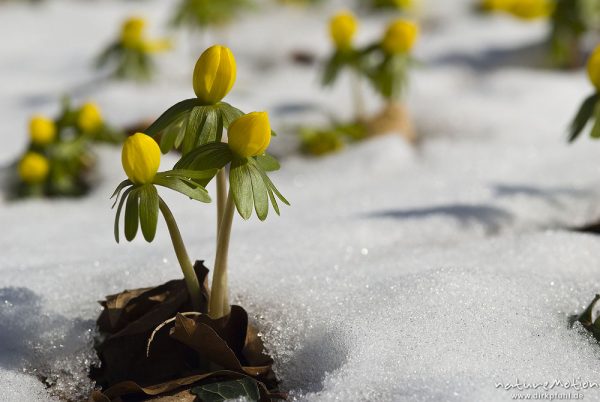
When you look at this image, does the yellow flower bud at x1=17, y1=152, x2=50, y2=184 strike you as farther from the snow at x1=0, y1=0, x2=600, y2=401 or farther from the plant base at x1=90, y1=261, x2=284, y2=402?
the plant base at x1=90, y1=261, x2=284, y2=402

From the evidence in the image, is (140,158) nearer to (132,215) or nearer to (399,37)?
(132,215)

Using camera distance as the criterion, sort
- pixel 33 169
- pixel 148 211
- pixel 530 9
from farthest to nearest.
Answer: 1. pixel 530 9
2. pixel 33 169
3. pixel 148 211

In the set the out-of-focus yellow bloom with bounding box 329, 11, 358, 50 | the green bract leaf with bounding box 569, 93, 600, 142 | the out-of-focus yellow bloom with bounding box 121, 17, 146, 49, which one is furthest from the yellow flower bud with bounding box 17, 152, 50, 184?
the green bract leaf with bounding box 569, 93, 600, 142

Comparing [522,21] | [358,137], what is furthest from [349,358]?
[522,21]

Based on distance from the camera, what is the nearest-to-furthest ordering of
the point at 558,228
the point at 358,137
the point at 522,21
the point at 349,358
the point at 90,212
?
the point at 349,358 → the point at 558,228 → the point at 90,212 → the point at 358,137 → the point at 522,21

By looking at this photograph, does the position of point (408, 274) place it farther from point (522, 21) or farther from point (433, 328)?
point (522, 21)

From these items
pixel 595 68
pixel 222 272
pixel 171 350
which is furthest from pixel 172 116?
pixel 595 68
